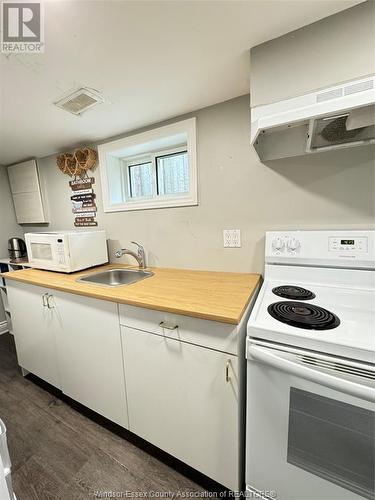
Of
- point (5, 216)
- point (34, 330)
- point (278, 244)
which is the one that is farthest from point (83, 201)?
point (278, 244)

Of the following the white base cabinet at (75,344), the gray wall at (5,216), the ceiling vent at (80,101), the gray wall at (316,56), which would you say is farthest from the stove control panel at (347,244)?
the gray wall at (5,216)

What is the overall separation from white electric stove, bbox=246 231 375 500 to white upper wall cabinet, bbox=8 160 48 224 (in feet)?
9.02

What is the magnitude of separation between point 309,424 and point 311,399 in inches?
4.2

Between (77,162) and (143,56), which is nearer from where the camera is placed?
(143,56)

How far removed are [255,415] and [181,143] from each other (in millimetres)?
1870

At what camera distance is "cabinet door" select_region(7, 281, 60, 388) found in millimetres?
1539

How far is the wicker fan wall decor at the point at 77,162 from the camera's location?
6.56 ft

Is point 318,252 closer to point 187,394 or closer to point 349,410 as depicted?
point 349,410

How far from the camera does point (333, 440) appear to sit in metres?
0.74

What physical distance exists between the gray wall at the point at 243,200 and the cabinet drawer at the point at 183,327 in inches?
27.3

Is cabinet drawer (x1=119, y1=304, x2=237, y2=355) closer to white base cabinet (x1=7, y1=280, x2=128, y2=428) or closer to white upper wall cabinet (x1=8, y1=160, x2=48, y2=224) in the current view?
white base cabinet (x1=7, y1=280, x2=128, y2=428)

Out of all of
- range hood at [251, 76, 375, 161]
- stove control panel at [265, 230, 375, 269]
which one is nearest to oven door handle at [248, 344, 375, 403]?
stove control panel at [265, 230, 375, 269]

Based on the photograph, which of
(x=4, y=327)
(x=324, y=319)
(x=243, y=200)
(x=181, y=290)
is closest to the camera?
(x=324, y=319)

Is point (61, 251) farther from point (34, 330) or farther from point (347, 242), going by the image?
point (347, 242)
